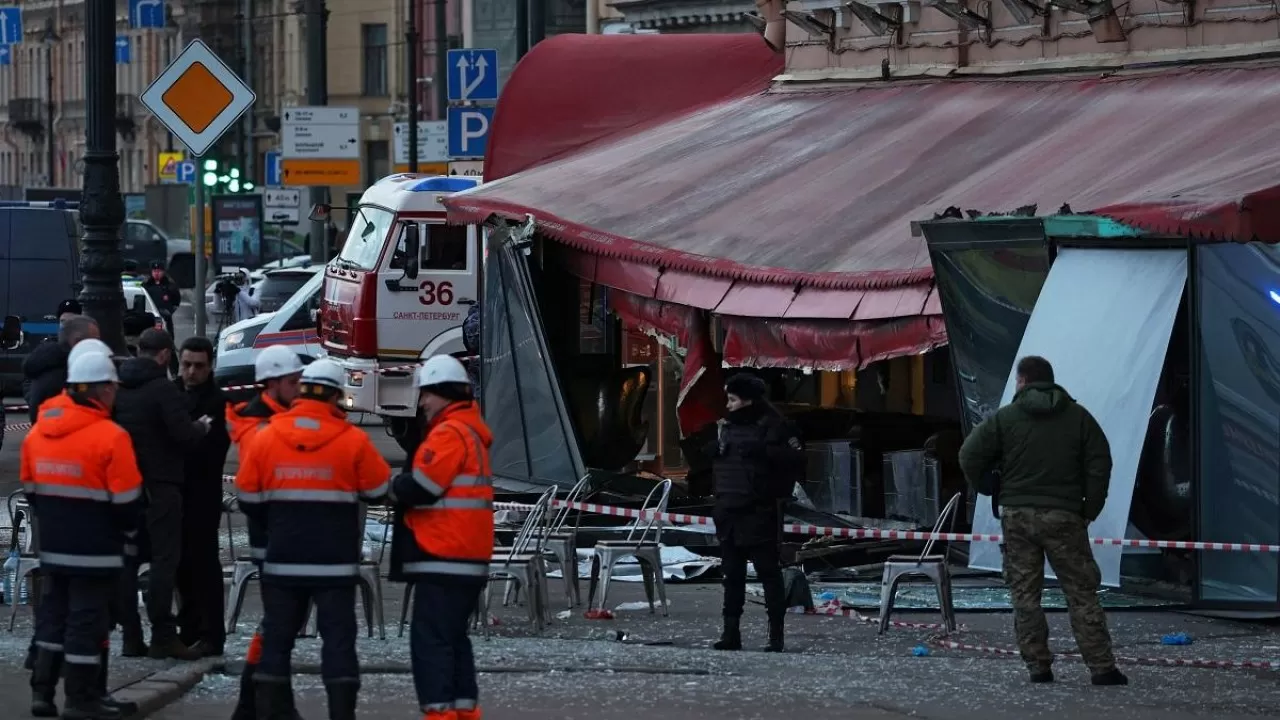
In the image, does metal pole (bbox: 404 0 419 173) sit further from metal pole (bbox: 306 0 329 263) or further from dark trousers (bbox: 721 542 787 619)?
dark trousers (bbox: 721 542 787 619)

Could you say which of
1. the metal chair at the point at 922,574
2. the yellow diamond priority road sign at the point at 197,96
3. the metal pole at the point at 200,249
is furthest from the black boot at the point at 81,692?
the metal pole at the point at 200,249

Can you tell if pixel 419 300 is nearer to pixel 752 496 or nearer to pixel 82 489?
pixel 752 496

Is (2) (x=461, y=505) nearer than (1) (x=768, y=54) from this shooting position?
Yes

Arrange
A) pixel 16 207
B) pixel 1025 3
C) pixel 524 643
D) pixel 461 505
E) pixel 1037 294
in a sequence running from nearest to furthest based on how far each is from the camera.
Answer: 1. pixel 461 505
2. pixel 524 643
3. pixel 1037 294
4. pixel 1025 3
5. pixel 16 207

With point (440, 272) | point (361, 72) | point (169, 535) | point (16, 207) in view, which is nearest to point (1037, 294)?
point (169, 535)

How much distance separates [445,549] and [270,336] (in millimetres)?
19355

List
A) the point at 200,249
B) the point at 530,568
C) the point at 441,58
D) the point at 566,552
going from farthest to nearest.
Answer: the point at 441,58
the point at 200,249
the point at 566,552
the point at 530,568

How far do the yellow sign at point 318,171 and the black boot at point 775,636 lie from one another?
3307 cm

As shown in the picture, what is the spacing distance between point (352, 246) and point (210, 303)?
2723 cm

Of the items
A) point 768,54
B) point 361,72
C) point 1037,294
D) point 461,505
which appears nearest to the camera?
point 461,505

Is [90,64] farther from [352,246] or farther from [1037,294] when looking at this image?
[352,246]

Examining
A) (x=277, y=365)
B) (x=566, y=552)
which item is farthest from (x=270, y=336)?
(x=277, y=365)

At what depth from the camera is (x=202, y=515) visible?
12.2 m

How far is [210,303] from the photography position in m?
51.6
